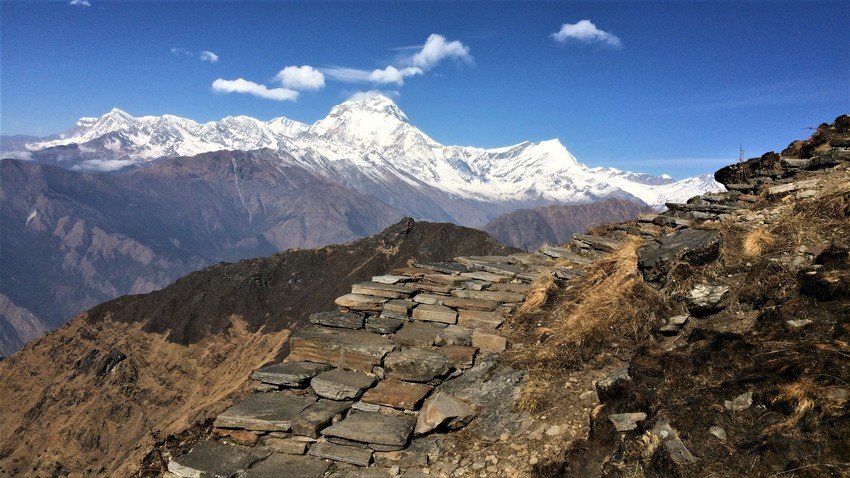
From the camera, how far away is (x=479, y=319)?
7.71 m

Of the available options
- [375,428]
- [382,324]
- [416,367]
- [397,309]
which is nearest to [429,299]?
[397,309]

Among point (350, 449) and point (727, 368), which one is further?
point (350, 449)

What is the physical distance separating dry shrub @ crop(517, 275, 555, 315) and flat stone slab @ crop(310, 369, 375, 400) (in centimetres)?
291

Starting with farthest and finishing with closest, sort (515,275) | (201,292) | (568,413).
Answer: (201,292)
(515,275)
(568,413)

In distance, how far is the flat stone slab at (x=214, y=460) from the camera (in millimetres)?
4707

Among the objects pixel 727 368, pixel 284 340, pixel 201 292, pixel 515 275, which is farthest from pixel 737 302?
pixel 201 292

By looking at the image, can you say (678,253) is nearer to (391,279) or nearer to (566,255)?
(566,255)

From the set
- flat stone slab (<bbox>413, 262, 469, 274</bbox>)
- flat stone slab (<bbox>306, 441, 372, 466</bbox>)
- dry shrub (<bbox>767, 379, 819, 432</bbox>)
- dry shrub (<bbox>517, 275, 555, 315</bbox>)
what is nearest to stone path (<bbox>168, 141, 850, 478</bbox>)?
flat stone slab (<bbox>306, 441, 372, 466</bbox>)

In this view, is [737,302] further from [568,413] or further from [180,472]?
[180,472]

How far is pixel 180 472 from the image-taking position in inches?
185

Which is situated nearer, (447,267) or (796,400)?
(796,400)

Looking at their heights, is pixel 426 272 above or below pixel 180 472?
above

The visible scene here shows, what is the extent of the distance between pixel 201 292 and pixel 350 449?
223ft

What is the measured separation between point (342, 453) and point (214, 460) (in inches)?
52.9
